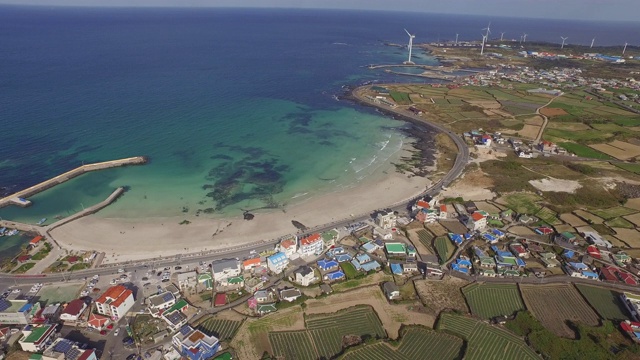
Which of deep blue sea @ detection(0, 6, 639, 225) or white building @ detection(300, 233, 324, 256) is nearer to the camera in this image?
white building @ detection(300, 233, 324, 256)

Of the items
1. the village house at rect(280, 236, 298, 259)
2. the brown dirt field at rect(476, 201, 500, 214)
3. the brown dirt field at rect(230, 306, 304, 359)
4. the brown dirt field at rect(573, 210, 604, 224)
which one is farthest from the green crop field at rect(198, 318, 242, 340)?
the brown dirt field at rect(573, 210, 604, 224)

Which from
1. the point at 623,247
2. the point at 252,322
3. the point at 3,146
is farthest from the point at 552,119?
the point at 3,146

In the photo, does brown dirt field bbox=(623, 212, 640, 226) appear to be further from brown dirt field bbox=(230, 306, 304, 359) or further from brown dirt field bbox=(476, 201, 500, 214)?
brown dirt field bbox=(230, 306, 304, 359)

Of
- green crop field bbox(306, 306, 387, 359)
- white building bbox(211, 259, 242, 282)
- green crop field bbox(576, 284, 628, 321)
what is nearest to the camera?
green crop field bbox(306, 306, 387, 359)

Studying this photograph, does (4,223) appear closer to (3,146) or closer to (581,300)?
(3,146)

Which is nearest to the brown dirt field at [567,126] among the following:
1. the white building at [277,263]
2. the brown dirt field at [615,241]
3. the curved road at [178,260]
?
the curved road at [178,260]

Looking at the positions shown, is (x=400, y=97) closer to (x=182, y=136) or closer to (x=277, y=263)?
(x=182, y=136)
